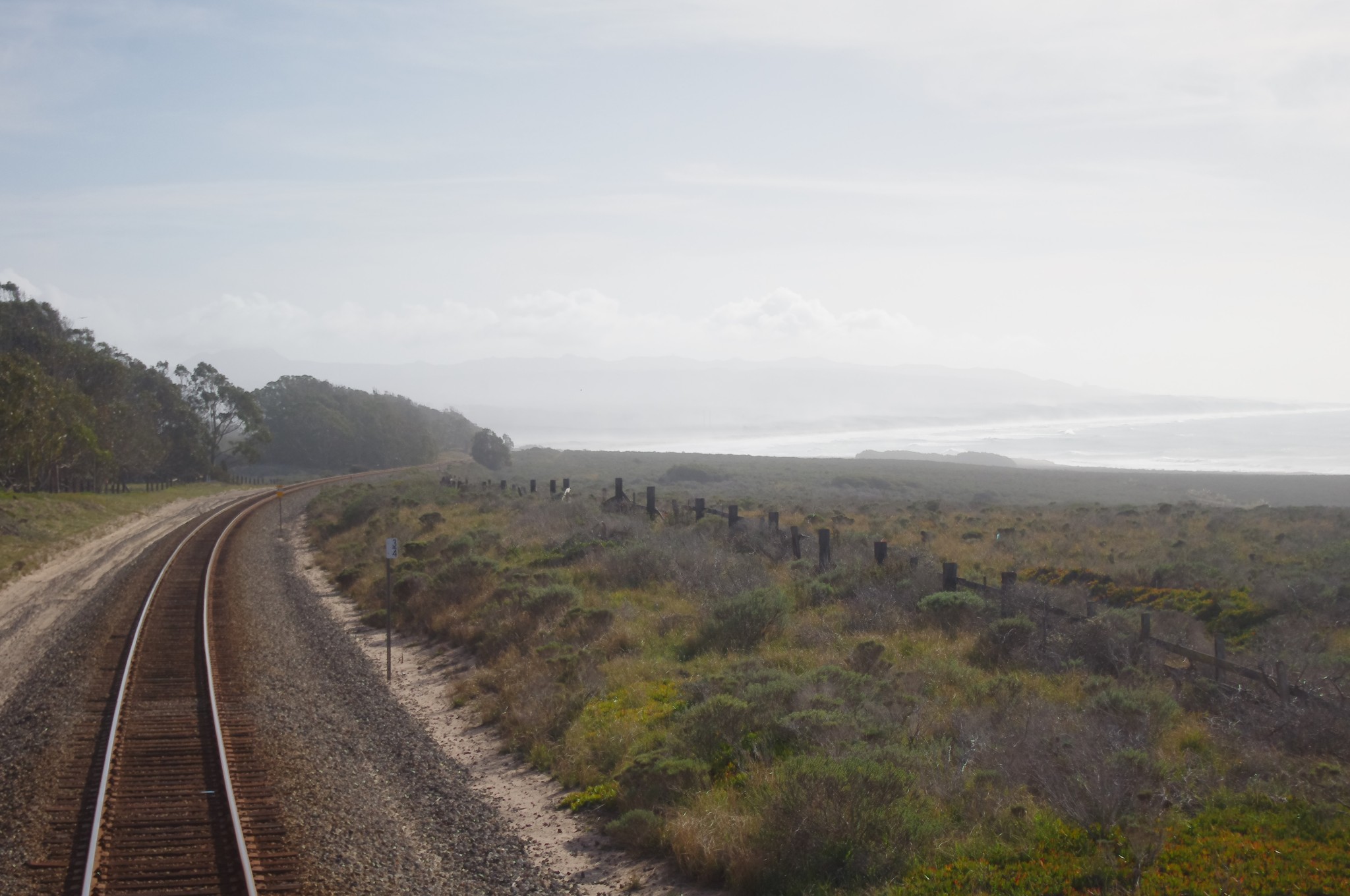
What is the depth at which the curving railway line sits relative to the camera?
7.43 metres

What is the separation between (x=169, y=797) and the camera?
9016 mm

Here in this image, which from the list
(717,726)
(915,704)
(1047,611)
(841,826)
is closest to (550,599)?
(717,726)

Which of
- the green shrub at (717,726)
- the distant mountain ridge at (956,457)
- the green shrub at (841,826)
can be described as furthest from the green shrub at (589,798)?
the distant mountain ridge at (956,457)

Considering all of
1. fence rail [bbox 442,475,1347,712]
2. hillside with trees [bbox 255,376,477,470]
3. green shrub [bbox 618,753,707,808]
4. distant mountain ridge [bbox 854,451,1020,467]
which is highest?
hillside with trees [bbox 255,376,477,470]

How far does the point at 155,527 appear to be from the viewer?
1467 inches

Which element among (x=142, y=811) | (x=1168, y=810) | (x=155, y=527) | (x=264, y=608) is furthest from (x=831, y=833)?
(x=155, y=527)

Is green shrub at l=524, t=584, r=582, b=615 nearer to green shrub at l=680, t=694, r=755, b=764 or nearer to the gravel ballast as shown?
the gravel ballast

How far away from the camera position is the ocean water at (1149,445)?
99625 millimetres

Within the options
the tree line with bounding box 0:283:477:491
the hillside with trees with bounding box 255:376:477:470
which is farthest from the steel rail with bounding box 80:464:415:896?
the hillside with trees with bounding box 255:376:477:470

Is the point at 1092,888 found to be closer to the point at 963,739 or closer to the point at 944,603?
the point at 963,739

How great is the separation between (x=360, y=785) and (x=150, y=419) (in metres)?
67.8

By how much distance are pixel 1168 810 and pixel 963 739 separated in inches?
95.7

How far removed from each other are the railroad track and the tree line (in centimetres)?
3405

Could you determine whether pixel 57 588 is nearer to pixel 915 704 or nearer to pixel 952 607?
pixel 952 607
